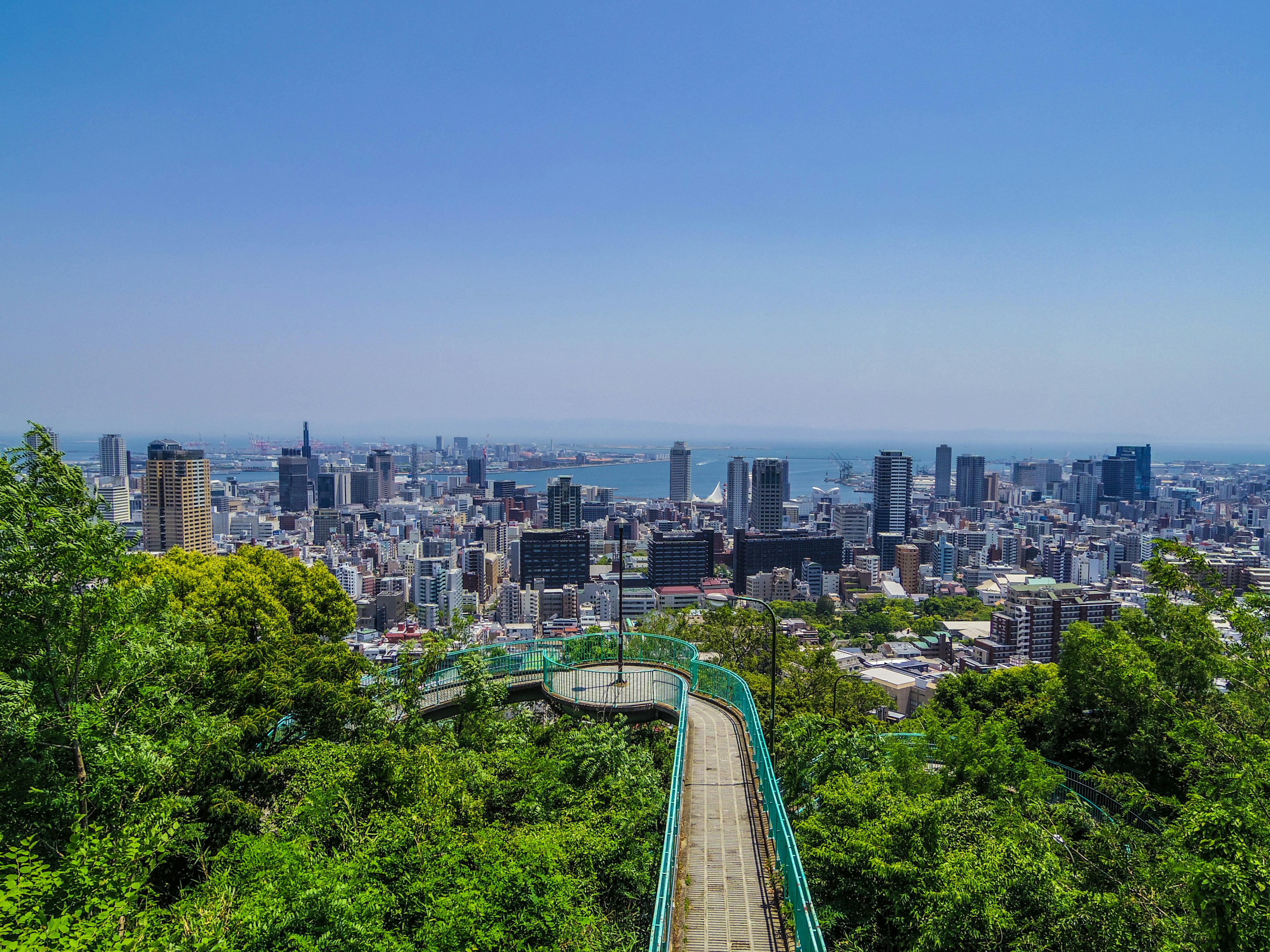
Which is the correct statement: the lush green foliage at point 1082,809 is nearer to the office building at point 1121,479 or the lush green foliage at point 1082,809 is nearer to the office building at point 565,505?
the office building at point 565,505

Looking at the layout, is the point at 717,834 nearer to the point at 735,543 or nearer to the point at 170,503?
the point at 735,543

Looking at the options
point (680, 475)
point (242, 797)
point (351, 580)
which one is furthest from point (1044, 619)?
point (680, 475)

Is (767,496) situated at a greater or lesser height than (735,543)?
greater

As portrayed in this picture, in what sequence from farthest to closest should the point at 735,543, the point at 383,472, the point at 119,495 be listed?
1. the point at 383,472
2. the point at 119,495
3. the point at 735,543

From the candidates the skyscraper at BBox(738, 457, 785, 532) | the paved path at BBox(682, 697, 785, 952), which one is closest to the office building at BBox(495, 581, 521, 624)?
the skyscraper at BBox(738, 457, 785, 532)

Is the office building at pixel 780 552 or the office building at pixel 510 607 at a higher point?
the office building at pixel 780 552

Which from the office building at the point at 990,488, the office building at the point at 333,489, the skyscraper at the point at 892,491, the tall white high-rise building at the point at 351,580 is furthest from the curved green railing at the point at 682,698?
the office building at the point at 990,488
